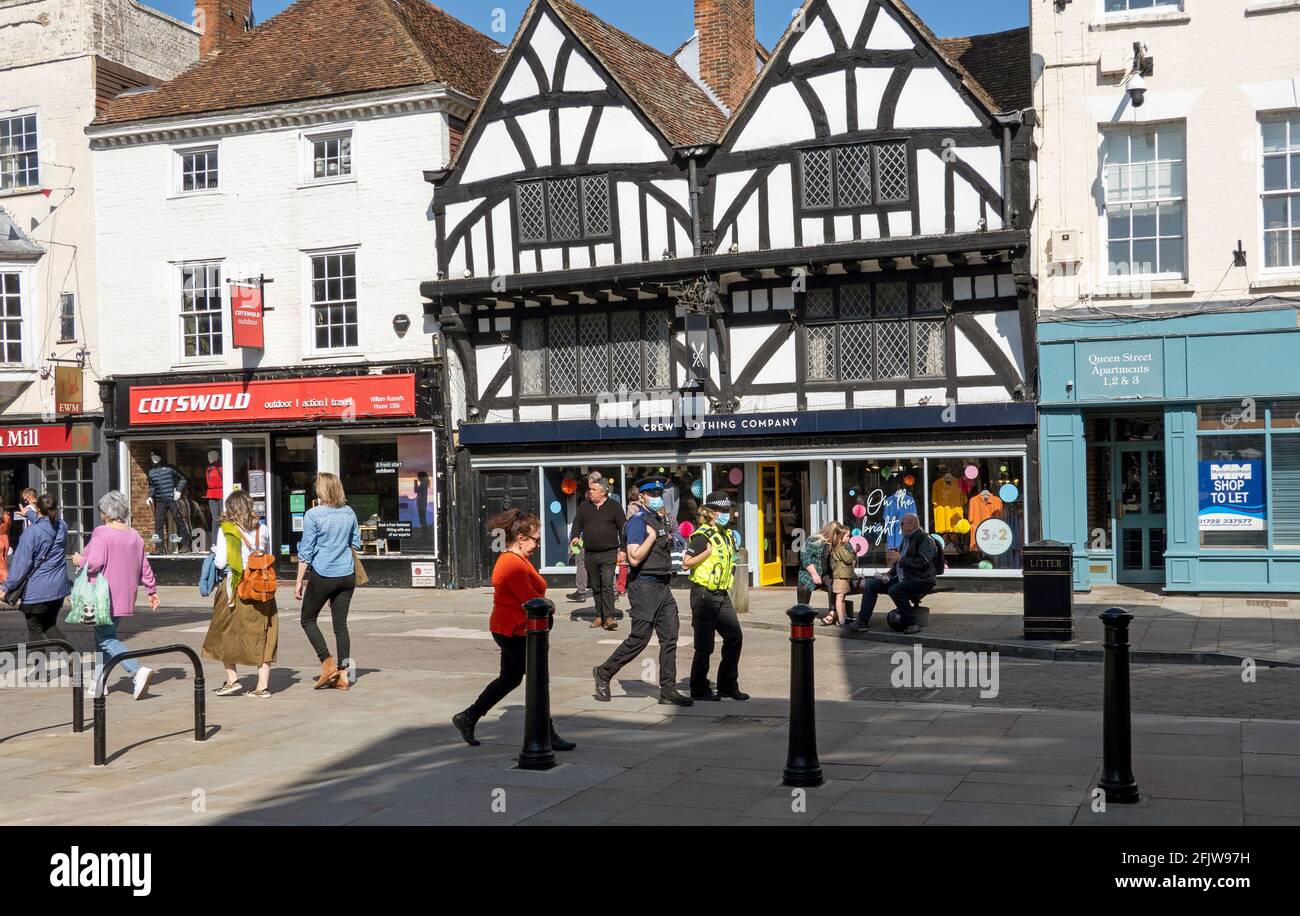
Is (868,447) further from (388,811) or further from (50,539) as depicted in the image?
(388,811)

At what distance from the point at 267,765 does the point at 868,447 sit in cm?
1357

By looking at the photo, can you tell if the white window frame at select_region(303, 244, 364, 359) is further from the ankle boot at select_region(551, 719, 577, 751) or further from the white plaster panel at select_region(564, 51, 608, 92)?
the ankle boot at select_region(551, 719, 577, 751)

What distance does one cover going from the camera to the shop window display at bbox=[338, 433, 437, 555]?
946 inches

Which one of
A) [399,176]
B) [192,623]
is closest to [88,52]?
A: [399,176]

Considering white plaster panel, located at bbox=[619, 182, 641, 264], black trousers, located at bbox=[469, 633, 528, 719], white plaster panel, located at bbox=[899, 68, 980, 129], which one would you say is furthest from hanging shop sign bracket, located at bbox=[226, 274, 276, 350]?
black trousers, located at bbox=[469, 633, 528, 719]

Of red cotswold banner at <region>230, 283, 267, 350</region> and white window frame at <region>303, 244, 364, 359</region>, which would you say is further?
white window frame at <region>303, 244, 364, 359</region>

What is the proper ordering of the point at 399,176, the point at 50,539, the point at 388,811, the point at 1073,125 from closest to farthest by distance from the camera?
the point at 388,811 < the point at 50,539 < the point at 1073,125 < the point at 399,176

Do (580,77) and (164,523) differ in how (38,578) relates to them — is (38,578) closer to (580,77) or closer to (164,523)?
(580,77)

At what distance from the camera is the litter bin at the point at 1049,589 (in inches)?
564

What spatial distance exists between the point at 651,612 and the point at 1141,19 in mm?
13668

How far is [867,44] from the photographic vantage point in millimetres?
20688

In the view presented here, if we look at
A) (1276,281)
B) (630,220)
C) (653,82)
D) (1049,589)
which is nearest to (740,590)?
(1049,589)

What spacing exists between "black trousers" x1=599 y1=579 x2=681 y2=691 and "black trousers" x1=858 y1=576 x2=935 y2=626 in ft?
16.2
